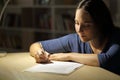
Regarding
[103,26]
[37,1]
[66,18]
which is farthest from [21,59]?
[37,1]

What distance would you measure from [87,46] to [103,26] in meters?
0.19

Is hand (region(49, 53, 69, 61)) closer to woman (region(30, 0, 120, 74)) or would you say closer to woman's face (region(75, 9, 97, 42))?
woman (region(30, 0, 120, 74))

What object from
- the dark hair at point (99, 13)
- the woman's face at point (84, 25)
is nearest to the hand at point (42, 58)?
the woman's face at point (84, 25)

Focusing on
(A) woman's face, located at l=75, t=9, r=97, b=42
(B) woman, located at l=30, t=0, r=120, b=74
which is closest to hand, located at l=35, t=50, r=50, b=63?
(B) woman, located at l=30, t=0, r=120, b=74

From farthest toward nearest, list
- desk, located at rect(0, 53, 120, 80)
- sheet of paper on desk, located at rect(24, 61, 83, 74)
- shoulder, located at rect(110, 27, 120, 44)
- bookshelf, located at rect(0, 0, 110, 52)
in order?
bookshelf, located at rect(0, 0, 110, 52)
shoulder, located at rect(110, 27, 120, 44)
sheet of paper on desk, located at rect(24, 61, 83, 74)
desk, located at rect(0, 53, 120, 80)

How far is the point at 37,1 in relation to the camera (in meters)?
3.28

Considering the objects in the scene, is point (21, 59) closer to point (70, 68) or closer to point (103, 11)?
point (70, 68)

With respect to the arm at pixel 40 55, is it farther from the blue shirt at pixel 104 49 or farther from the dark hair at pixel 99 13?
the dark hair at pixel 99 13

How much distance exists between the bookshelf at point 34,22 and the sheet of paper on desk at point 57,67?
59.8 inches

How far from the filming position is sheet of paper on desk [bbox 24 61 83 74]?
141 centimetres

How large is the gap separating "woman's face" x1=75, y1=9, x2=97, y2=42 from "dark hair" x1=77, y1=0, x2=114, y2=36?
26 mm

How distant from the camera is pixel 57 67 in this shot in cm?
148

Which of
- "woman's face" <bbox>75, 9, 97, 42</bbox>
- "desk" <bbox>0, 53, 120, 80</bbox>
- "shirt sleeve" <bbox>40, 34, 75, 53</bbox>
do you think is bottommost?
"desk" <bbox>0, 53, 120, 80</bbox>

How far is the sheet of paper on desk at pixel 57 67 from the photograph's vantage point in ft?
4.63
